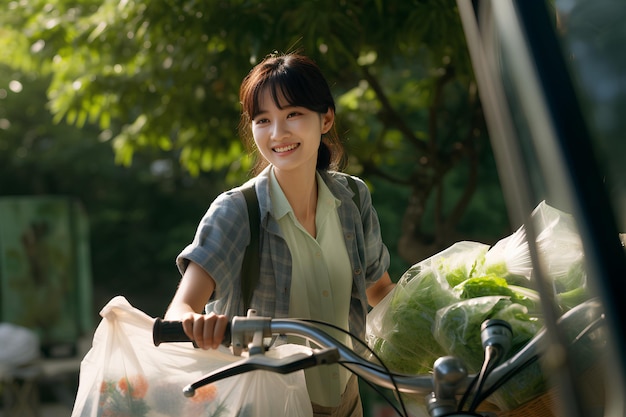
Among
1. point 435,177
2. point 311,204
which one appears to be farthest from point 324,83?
point 435,177

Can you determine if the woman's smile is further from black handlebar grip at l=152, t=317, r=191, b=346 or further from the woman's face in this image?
black handlebar grip at l=152, t=317, r=191, b=346

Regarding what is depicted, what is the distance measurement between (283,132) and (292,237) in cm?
29

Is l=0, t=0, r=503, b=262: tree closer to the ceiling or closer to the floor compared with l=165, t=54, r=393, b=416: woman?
closer to the ceiling

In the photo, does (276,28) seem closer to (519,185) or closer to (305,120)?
(305,120)

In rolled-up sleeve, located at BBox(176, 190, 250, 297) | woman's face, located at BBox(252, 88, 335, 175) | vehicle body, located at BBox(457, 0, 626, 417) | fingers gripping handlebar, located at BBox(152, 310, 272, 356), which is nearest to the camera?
vehicle body, located at BBox(457, 0, 626, 417)

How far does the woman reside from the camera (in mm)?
2355

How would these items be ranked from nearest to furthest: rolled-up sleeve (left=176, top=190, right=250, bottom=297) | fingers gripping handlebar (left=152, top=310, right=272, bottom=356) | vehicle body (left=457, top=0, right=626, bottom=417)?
vehicle body (left=457, top=0, right=626, bottom=417), fingers gripping handlebar (left=152, top=310, right=272, bottom=356), rolled-up sleeve (left=176, top=190, right=250, bottom=297)

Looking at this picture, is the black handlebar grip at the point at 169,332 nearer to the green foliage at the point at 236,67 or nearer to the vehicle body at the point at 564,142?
the vehicle body at the point at 564,142

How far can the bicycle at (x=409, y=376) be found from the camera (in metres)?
1.64

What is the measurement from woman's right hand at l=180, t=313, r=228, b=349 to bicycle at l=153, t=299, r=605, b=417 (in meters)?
0.02

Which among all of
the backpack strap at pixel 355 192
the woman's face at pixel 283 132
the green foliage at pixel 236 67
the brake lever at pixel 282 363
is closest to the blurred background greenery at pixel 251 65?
the green foliage at pixel 236 67

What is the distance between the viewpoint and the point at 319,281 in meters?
2.52

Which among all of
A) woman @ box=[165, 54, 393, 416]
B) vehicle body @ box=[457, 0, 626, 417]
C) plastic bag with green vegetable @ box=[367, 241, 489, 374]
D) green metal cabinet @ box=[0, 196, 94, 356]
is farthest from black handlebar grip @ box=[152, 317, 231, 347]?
green metal cabinet @ box=[0, 196, 94, 356]

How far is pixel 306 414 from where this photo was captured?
213 cm
